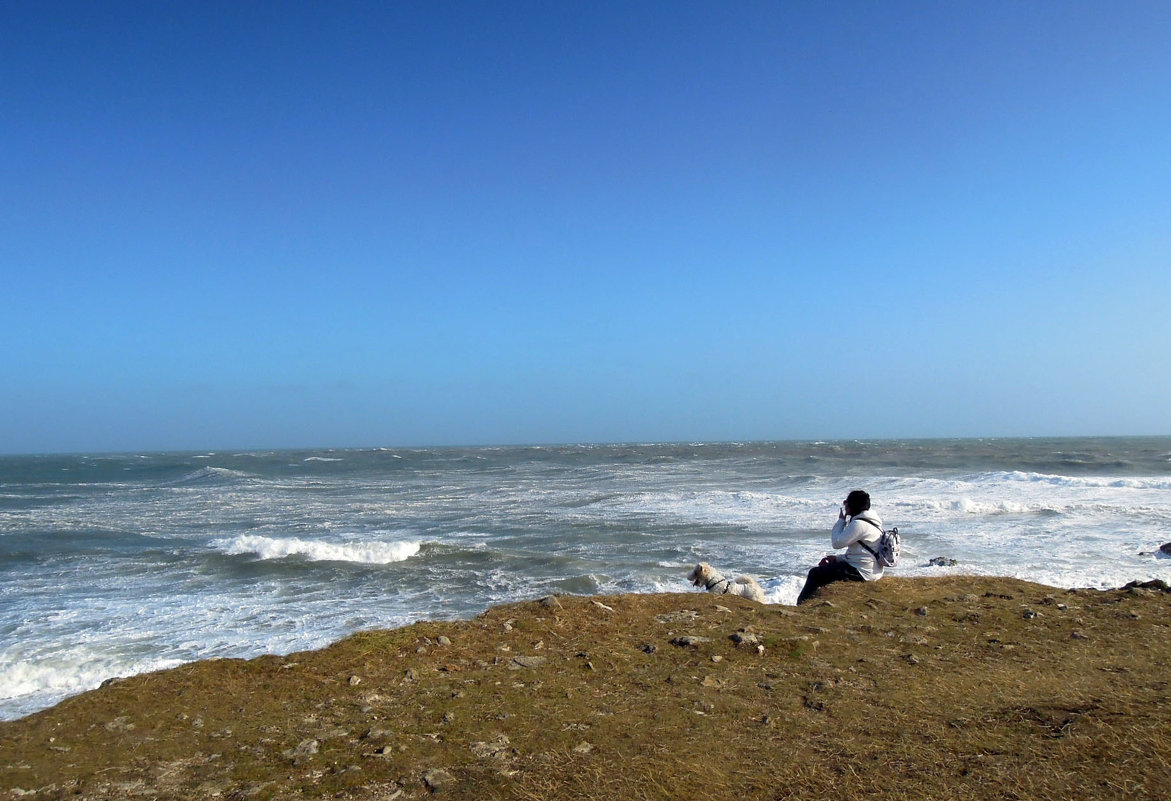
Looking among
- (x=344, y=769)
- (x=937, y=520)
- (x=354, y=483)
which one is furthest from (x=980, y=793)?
(x=354, y=483)

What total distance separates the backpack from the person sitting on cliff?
0.11 ft

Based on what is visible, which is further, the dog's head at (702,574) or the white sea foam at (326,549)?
the white sea foam at (326,549)

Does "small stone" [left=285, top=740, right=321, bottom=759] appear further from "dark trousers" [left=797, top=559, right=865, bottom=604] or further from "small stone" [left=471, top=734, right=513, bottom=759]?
Answer: "dark trousers" [left=797, top=559, right=865, bottom=604]

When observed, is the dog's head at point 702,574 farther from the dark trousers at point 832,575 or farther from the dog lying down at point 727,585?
the dark trousers at point 832,575

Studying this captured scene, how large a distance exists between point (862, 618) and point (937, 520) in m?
14.1

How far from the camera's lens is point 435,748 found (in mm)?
4195

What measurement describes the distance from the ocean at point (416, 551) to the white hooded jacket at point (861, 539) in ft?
6.39

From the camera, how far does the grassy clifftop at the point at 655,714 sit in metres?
3.63

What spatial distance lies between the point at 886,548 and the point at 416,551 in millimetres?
10647

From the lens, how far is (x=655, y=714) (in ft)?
14.9

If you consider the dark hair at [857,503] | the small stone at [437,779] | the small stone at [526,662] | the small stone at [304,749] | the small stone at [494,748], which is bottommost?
the small stone at [304,749]

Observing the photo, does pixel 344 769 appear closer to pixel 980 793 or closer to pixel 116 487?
pixel 980 793

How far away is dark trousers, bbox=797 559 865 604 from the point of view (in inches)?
320

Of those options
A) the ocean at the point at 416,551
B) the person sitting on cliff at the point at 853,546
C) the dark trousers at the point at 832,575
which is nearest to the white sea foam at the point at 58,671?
the ocean at the point at 416,551
